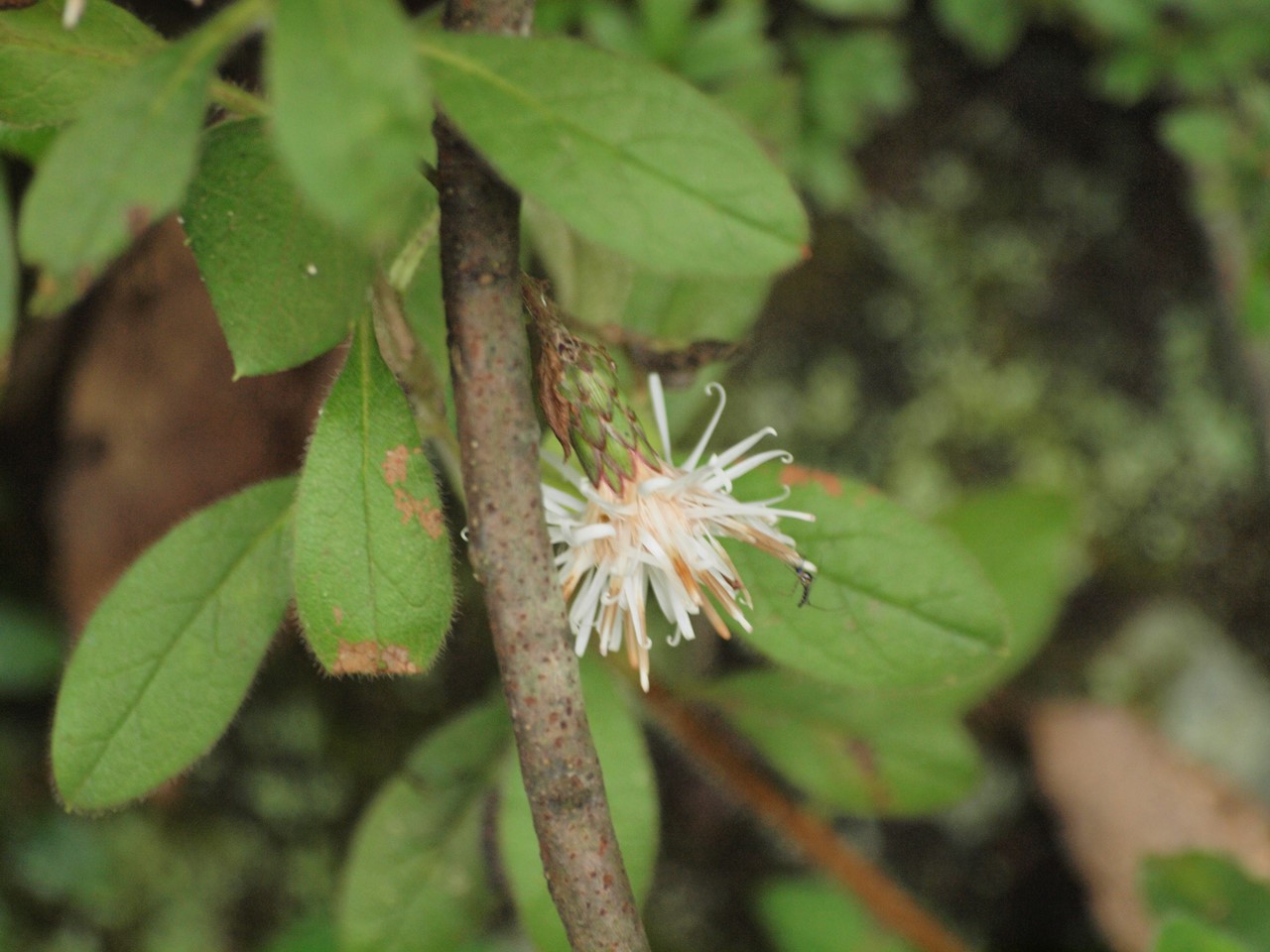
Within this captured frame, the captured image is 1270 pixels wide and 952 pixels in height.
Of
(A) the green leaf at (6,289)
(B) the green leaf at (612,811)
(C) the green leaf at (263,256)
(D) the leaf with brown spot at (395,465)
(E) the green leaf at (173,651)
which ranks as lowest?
(B) the green leaf at (612,811)

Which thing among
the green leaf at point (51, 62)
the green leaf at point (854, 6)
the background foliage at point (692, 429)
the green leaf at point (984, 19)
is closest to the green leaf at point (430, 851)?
the background foliage at point (692, 429)

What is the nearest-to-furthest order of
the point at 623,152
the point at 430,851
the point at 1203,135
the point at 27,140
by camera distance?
the point at 623,152 → the point at 27,140 → the point at 430,851 → the point at 1203,135

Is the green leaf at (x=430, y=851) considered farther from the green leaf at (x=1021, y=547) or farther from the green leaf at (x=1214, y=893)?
the green leaf at (x=1214, y=893)

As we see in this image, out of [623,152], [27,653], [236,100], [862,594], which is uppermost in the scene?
[623,152]

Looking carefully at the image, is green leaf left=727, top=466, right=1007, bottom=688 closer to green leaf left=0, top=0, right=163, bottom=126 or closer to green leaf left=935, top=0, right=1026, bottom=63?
green leaf left=0, top=0, right=163, bottom=126

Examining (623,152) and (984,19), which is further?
(984,19)

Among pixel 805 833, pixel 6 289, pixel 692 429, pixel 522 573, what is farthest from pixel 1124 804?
pixel 6 289

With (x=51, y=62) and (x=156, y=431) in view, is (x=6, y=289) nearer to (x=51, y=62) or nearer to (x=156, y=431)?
(x=51, y=62)

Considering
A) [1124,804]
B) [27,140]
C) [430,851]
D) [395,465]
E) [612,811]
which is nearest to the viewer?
[395,465]
